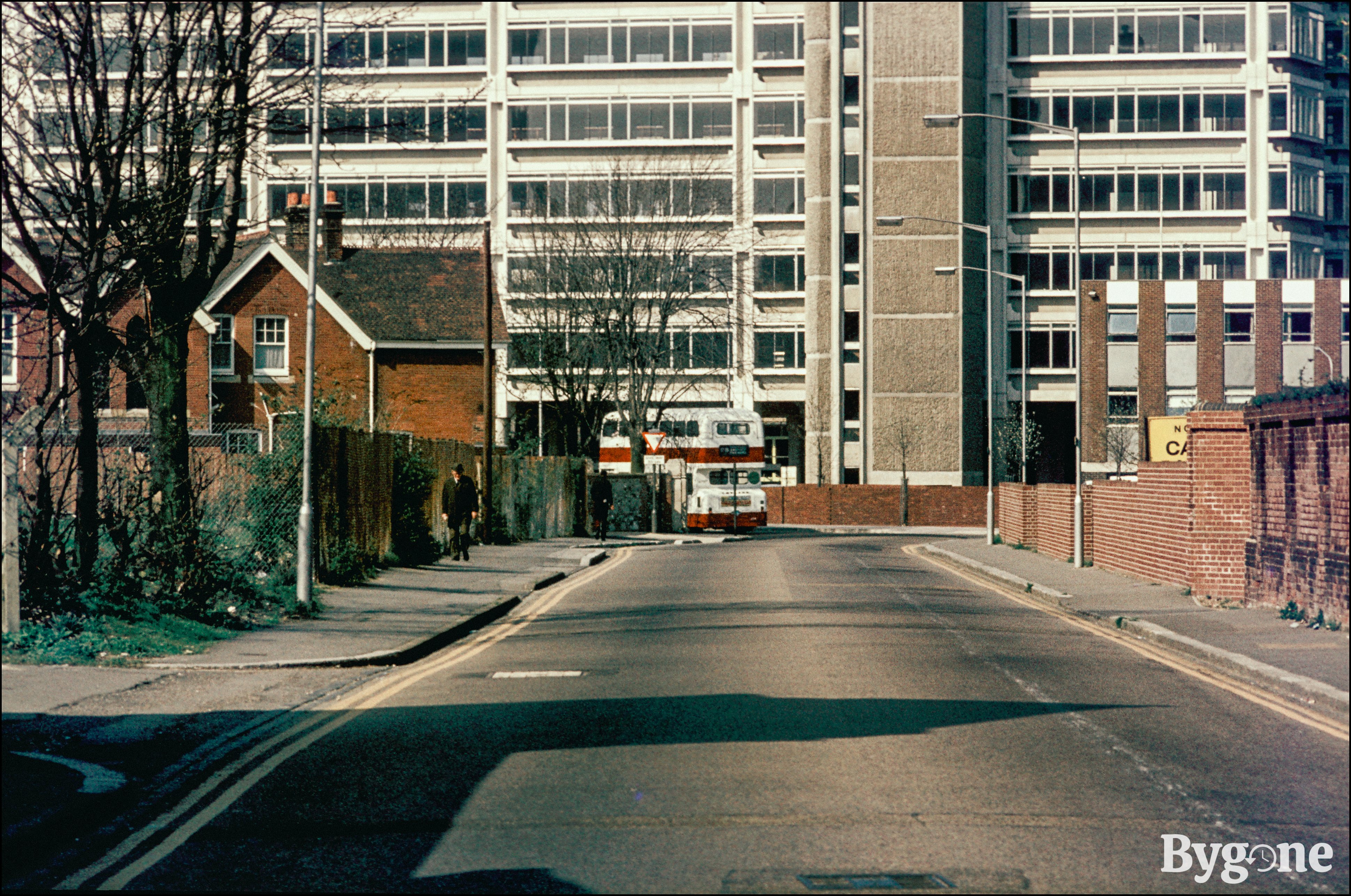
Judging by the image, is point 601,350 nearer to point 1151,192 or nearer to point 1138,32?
point 1151,192

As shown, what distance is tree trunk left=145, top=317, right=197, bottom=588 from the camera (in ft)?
51.0

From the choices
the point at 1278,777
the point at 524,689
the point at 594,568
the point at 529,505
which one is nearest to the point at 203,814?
the point at 524,689

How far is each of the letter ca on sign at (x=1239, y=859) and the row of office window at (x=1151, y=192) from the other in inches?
2750

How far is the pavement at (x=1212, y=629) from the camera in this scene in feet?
32.0

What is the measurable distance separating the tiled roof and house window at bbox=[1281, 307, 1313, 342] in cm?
4066

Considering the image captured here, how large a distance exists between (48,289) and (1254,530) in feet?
43.1

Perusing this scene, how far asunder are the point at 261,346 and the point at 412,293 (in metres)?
6.11

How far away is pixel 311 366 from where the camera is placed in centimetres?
1788

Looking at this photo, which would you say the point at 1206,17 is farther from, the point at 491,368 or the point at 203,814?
the point at 203,814

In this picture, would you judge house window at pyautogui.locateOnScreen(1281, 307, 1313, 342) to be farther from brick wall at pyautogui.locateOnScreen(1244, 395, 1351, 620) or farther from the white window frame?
brick wall at pyautogui.locateOnScreen(1244, 395, 1351, 620)

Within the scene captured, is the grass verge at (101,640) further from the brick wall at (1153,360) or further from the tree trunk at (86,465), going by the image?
the brick wall at (1153,360)

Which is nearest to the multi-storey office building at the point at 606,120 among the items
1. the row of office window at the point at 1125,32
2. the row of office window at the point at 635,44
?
the row of office window at the point at 635,44

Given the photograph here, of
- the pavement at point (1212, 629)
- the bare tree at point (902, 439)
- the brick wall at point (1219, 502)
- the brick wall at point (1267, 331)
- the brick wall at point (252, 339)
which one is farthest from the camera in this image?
the brick wall at point (1267, 331)

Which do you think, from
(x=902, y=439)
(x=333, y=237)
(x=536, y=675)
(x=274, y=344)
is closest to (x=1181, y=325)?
(x=902, y=439)
